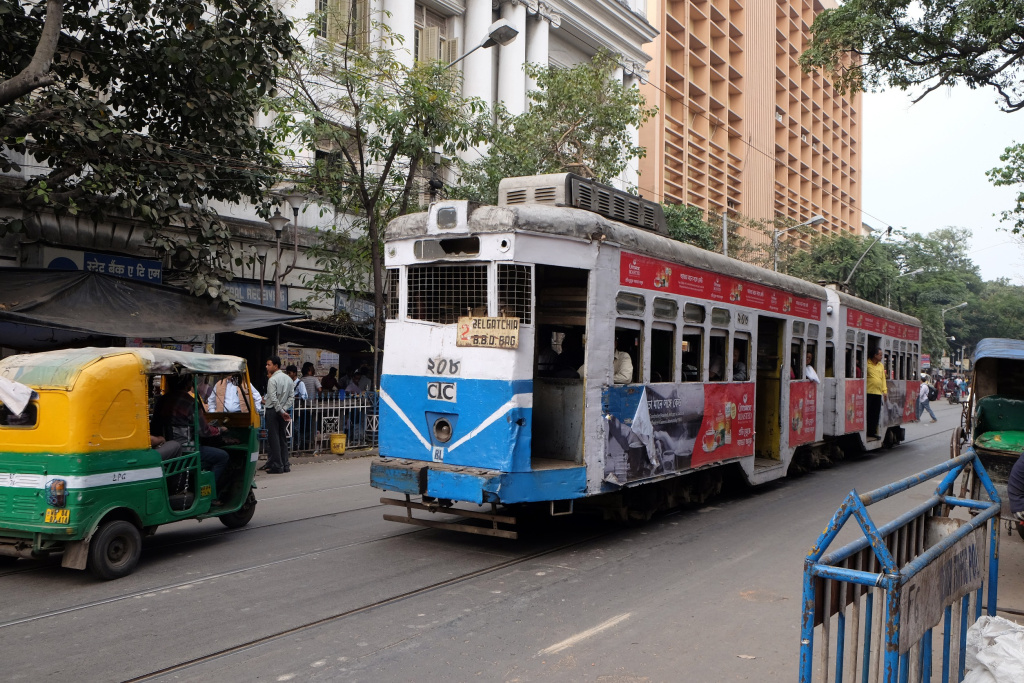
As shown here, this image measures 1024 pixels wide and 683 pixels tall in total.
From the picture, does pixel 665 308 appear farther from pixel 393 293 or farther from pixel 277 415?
pixel 277 415

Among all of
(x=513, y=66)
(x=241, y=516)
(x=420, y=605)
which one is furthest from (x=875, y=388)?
(x=513, y=66)

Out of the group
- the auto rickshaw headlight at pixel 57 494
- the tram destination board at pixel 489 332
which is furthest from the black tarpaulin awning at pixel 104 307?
the tram destination board at pixel 489 332

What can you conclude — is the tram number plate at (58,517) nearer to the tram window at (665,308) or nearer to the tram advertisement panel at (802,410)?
the tram window at (665,308)

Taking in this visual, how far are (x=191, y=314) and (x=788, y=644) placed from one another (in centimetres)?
1077

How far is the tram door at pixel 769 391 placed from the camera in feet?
39.3

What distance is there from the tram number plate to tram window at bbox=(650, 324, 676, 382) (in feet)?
18.0

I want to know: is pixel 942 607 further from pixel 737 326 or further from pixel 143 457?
pixel 737 326

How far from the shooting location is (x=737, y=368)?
1071 centimetres

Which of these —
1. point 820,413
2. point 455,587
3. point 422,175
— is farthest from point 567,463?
point 422,175

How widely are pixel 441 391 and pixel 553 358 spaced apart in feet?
5.09

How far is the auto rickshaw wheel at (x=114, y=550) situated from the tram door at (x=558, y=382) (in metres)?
3.56

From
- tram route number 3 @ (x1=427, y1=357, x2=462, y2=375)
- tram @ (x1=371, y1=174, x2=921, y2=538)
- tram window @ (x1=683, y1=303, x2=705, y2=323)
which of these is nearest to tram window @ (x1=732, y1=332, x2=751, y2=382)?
tram @ (x1=371, y1=174, x2=921, y2=538)

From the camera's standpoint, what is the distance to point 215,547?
7.93 m

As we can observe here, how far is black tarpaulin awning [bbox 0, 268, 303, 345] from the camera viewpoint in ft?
37.3
